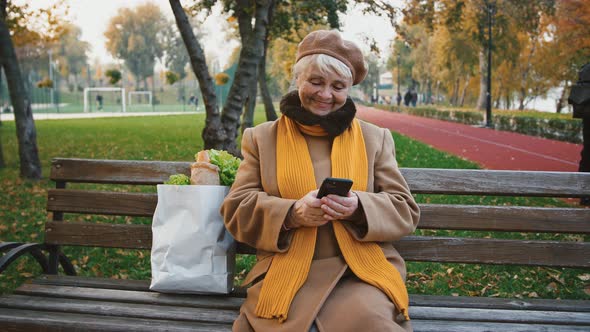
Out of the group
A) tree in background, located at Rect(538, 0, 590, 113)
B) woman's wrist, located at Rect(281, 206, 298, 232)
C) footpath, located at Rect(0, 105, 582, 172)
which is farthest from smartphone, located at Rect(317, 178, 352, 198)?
tree in background, located at Rect(538, 0, 590, 113)

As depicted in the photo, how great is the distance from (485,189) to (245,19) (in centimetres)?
977

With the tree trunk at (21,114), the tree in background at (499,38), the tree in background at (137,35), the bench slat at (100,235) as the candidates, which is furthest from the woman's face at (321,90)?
the tree in background at (137,35)

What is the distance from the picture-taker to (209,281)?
10.1ft

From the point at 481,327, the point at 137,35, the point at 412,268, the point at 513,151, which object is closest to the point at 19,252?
the point at 481,327

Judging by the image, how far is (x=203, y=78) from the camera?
961 cm

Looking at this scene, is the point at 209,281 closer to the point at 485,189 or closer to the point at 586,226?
the point at 485,189

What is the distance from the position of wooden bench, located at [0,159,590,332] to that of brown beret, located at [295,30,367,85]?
92 cm

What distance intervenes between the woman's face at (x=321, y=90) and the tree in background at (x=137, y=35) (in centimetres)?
8640

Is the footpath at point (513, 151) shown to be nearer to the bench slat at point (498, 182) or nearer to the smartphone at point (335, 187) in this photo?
the bench slat at point (498, 182)

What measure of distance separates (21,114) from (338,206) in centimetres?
881

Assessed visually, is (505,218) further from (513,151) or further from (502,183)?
(513,151)

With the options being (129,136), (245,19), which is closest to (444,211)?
(245,19)

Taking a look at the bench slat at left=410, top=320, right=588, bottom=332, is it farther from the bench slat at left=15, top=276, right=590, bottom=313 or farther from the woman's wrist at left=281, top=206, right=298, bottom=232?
the woman's wrist at left=281, top=206, right=298, bottom=232

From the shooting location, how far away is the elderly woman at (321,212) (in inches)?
100
